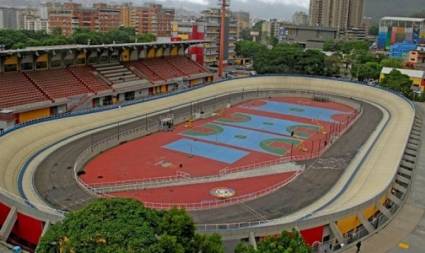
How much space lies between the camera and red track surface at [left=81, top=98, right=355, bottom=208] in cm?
3844

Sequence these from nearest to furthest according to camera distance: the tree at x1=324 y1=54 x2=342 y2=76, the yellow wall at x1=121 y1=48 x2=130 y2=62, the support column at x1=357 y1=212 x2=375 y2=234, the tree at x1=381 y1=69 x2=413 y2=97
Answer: the support column at x1=357 y1=212 x2=375 y2=234, the yellow wall at x1=121 y1=48 x2=130 y2=62, the tree at x1=381 y1=69 x2=413 y2=97, the tree at x1=324 y1=54 x2=342 y2=76

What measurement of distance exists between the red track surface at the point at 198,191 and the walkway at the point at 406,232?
1119 cm

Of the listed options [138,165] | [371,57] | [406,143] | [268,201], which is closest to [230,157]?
[138,165]

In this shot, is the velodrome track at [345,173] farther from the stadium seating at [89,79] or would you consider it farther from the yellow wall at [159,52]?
the yellow wall at [159,52]

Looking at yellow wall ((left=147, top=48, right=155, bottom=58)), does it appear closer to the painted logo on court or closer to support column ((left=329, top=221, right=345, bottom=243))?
the painted logo on court

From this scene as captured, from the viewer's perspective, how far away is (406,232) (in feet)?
105

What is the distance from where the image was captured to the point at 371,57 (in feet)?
406

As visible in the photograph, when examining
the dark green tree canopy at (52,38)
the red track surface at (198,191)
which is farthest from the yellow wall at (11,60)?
the dark green tree canopy at (52,38)

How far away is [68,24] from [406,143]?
144356mm

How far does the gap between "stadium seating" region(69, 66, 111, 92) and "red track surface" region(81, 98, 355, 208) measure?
17.4 metres

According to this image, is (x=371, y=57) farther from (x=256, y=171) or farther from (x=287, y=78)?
(x=256, y=171)

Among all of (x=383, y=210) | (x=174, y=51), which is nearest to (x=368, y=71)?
(x=174, y=51)

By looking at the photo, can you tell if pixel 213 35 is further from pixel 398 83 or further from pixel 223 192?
pixel 223 192

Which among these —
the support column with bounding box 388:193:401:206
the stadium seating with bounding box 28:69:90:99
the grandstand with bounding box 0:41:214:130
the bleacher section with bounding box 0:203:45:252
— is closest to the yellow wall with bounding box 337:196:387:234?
the support column with bounding box 388:193:401:206
